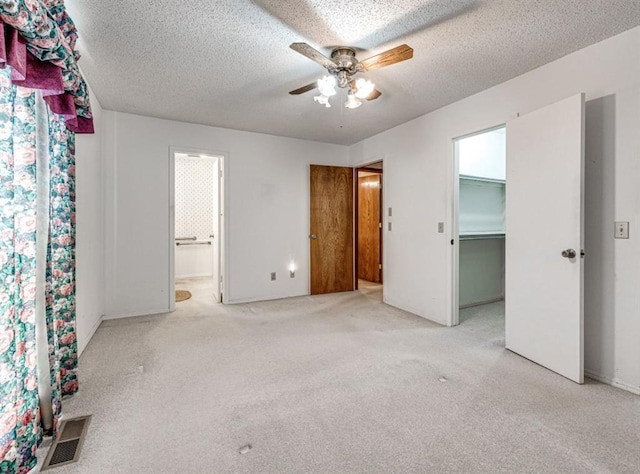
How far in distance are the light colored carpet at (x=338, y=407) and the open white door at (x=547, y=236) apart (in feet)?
0.71

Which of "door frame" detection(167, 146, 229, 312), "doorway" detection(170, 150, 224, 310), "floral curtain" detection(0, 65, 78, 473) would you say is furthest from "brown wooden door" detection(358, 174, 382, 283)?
"floral curtain" detection(0, 65, 78, 473)

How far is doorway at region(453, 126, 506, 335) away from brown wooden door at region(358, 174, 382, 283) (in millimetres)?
1785

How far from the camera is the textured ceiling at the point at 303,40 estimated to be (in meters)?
1.89

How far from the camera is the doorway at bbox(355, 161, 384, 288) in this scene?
5828 mm

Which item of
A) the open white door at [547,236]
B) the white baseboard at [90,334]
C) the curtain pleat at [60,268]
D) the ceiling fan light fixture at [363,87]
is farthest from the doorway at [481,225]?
the white baseboard at [90,334]

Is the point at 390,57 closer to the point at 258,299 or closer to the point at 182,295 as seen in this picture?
the point at 258,299

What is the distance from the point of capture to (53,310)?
1785mm

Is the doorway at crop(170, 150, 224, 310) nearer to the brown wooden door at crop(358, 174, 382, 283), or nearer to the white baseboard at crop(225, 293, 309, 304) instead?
the white baseboard at crop(225, 293, 309, 304)

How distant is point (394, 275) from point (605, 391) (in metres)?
2.41

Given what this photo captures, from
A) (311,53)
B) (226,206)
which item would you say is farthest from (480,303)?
(311,53)

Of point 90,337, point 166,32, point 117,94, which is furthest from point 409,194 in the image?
point 90,337

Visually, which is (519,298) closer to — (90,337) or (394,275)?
(394,275)

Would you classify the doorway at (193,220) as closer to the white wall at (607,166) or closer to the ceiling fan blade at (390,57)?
the ceiling fan blade at (390,57)

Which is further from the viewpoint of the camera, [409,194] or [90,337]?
[409,194]
